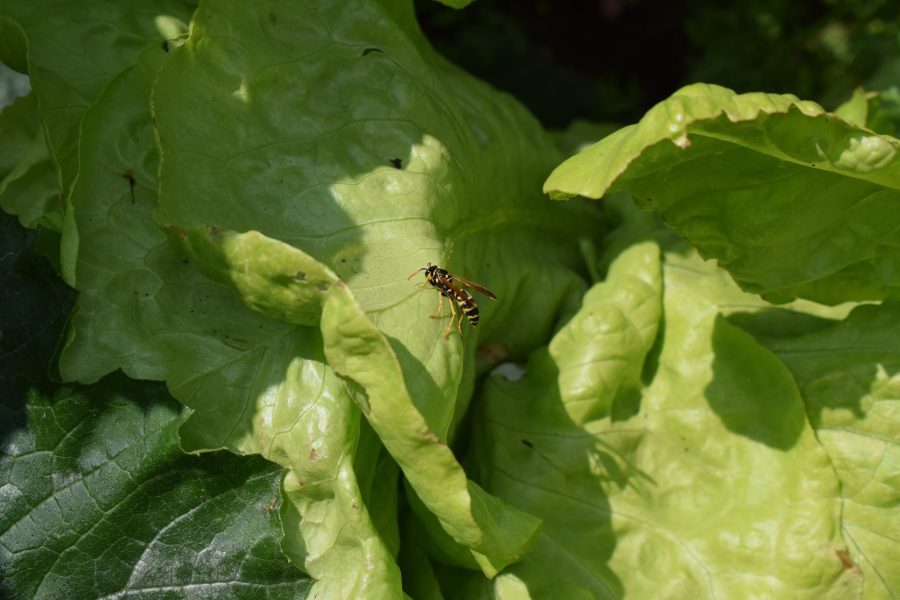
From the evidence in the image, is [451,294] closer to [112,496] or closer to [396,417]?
[396,417]

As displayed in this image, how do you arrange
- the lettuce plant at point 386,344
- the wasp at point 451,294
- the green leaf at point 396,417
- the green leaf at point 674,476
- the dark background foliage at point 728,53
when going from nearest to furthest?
the green leaf at point 396,417 → the lettuce plant at point 386,344 → the wasp at point 451,294 → the green leaf at point 674,476 → the dark background foliage at point 728,53

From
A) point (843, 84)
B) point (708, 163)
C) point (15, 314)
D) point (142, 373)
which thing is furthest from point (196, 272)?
point (843, 84)

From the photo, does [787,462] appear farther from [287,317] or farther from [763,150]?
[287,317]

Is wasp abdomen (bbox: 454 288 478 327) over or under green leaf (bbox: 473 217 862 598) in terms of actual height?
over

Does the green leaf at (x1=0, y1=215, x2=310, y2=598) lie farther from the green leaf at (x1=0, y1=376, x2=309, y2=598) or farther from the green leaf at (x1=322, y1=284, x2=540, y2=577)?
the green leaf at (x1=322, y1=284, x2=540, y2=577)

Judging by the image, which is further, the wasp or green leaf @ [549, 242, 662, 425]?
green leaf @ [549, 242, 662, 425]

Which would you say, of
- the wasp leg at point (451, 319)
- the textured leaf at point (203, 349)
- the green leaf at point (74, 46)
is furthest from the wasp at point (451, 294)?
the green leaf at point (74, 46)

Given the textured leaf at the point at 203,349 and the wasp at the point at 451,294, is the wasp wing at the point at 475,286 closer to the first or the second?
the wasp at the point at 451,294

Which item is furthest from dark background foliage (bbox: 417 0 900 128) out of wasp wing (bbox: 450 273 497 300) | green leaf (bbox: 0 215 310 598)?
green leaf (bbox: 0 215 310 598)
